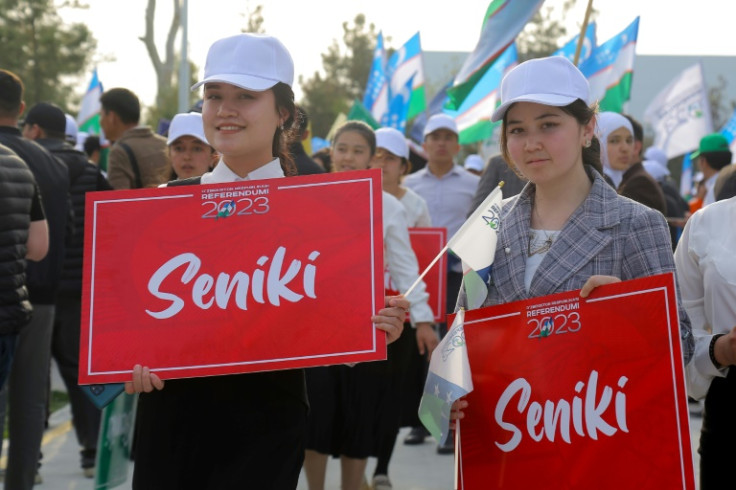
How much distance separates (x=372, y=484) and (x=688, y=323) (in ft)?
14.9

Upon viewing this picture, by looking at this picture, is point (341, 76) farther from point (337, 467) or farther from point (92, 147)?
point (337, 467)

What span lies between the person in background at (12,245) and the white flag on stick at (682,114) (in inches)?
450

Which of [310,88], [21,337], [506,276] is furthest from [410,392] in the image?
[310,88]

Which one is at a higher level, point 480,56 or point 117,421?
point 480,56

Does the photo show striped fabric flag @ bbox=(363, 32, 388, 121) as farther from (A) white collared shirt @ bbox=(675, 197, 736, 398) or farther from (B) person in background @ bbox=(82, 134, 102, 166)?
(A) white collared shirt @ bbox=(675, 197, 736, 398)

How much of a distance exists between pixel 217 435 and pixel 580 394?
3.39ft

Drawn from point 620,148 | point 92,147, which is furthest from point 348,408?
point 92,147

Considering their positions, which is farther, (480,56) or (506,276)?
(480,56)

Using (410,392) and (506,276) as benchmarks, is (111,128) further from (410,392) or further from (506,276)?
(506,276)

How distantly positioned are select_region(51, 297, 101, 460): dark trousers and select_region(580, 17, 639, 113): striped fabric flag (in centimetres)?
754

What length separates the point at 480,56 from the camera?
814 centimetres

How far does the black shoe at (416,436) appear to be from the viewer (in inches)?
369

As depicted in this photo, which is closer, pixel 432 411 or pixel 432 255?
pixel 432 411

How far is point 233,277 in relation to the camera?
341cm
